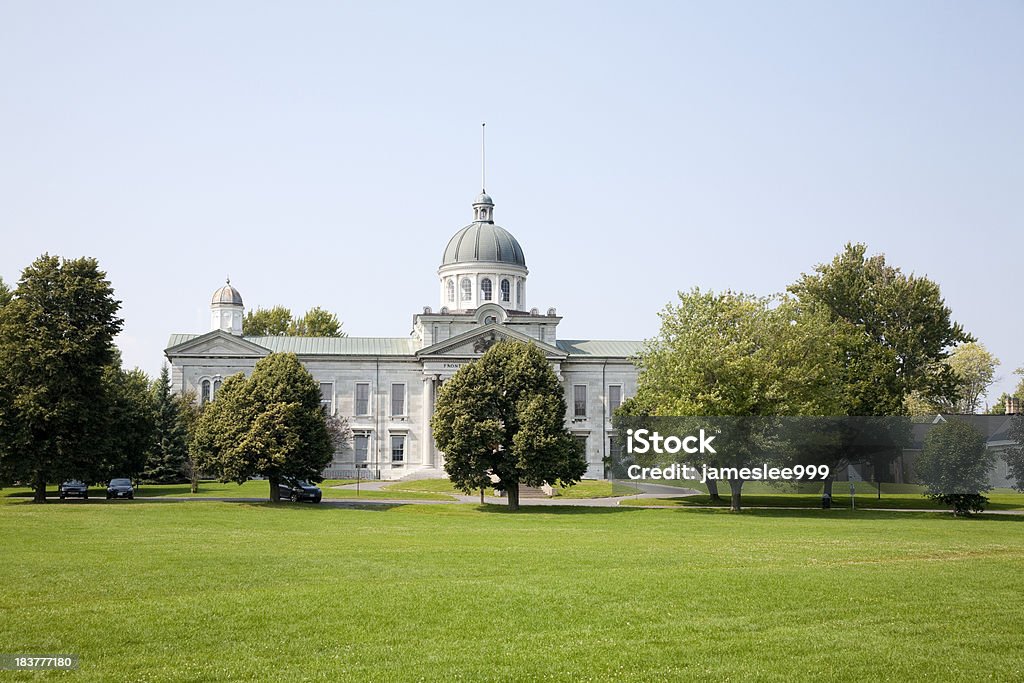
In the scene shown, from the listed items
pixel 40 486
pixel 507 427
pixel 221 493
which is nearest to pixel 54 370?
pixel 40 486

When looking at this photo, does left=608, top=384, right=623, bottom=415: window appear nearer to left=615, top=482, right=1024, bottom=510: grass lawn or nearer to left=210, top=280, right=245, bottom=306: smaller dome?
left=615, top=482, right=1024, bottom=510: grass lawn

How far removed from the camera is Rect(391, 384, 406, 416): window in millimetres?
94188

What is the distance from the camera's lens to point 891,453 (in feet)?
186

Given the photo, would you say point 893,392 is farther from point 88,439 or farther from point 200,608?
point 200,608

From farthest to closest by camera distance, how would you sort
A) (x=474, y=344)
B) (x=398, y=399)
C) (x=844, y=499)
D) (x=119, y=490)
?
(x=398, y=399)
(x=474, y=344)
(x=844, y=499)
(x=119, y=490)

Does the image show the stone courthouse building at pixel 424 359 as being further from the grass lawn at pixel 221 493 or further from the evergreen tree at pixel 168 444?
the grass lawn at pixel 221 493

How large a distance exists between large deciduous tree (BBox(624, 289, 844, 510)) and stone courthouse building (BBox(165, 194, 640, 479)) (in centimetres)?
3098

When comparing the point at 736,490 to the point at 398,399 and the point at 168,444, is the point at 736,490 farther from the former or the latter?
the point at 398,399

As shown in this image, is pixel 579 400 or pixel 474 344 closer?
pixel 474 344

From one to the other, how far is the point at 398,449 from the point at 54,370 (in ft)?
135

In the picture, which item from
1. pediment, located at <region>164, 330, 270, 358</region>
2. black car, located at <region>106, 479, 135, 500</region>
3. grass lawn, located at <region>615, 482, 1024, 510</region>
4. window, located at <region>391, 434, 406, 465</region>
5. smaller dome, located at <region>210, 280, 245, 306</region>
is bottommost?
grass lawn, located at <region>615, 482, 1024, 510</region>

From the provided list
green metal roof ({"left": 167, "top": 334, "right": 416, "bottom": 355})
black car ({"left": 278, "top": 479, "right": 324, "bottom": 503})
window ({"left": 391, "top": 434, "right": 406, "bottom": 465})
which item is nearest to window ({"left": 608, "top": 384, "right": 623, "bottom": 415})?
green metal roof ({"left": 167, "top": 334, "right": 416, "bottom": 355})

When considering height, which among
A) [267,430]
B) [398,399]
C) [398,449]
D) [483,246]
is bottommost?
[398,449]

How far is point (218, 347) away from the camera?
91000 mm
